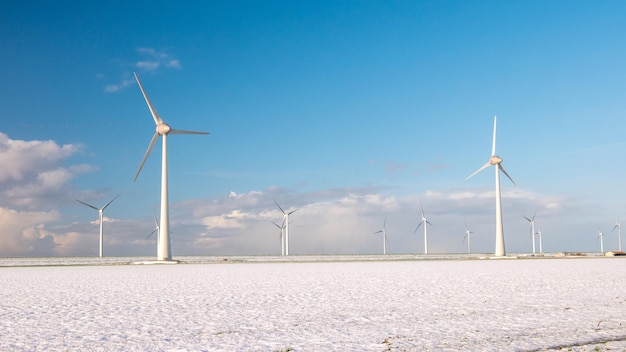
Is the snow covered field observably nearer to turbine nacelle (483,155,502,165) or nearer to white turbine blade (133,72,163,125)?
white turbine blade (133,72,163,125)

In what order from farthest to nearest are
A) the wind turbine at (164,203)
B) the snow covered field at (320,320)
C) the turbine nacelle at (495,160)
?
1. the turbine nacelle at (495,160)
2. the wind turbine at (164,203)
3. the snow covered field at (320,320)

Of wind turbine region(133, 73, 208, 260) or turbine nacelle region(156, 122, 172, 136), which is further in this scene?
turbine nacelle region(156, 122, 172, 136)

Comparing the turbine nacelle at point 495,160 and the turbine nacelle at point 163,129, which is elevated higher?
the turbine nacelle at point 163,129

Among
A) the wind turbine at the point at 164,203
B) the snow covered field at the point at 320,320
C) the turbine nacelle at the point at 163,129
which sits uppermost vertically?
the turbine nacelle at the point at 163,129

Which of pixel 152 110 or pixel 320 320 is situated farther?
pixel 152 110

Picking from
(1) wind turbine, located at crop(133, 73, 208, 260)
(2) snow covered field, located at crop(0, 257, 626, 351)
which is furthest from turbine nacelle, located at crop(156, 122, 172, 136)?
(2) snow covered field, located at crop(0, 257, 626, 351)

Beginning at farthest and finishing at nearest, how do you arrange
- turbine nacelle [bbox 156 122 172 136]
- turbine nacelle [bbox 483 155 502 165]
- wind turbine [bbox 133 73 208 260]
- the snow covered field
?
turbine nacelle [bbox 483 155 502 165], turbine nacelle [bbox 156 122 172 136], wind turbine [bbox 133 73 208 260], the snow covered field

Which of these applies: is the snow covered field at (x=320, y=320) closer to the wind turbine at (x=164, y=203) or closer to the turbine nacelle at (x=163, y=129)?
the wind turbine at (x=164, y=203)

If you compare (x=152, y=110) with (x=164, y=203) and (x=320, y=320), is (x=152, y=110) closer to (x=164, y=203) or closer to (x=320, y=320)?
(x=164, y=203)

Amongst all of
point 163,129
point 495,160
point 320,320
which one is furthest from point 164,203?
point 320,320

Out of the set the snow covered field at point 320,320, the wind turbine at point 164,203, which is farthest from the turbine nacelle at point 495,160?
the snow covered field at point 320,320

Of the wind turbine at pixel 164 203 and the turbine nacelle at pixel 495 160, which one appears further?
the turbine nacelle at pixel 495 160

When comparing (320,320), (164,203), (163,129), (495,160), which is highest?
(163,129)

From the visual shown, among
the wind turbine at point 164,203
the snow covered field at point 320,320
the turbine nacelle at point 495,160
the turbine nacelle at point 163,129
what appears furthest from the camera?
the turbine nacelle at point 495,160
